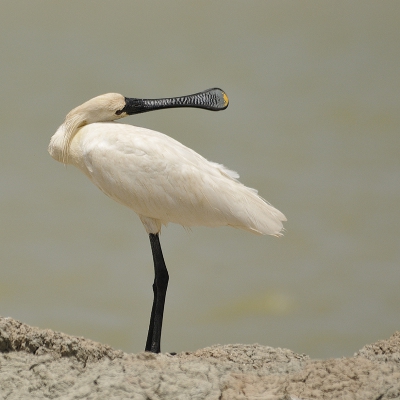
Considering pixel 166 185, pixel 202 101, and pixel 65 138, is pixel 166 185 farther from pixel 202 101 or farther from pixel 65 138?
pixel 202 101

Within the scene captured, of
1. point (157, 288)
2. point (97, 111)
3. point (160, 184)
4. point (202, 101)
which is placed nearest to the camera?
point (160, 184)

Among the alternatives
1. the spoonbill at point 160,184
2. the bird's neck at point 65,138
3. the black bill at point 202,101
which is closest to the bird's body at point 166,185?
the spoonbill at point 160,184

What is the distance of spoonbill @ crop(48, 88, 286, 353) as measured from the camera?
20.7 feet

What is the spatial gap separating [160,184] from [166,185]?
0.15 ft

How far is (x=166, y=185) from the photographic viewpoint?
6.32 m

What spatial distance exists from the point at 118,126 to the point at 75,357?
199 centimetres

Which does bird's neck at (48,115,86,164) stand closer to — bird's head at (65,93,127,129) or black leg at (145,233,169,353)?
bird's head at (65,93,127,129)

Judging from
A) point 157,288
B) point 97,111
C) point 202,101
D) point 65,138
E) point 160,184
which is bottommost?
point 157,288

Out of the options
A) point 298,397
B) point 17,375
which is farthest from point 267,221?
point 17,375

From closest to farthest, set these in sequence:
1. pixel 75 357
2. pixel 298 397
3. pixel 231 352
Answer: pixel 298 397, pixel 75 357, pixel 231 352

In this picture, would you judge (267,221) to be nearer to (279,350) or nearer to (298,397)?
(279,350)

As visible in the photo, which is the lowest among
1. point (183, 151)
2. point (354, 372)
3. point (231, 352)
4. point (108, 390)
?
point (108, 390)

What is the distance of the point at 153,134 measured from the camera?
6.55 m

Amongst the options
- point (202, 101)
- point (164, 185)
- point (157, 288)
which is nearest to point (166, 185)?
point (164, 185)
